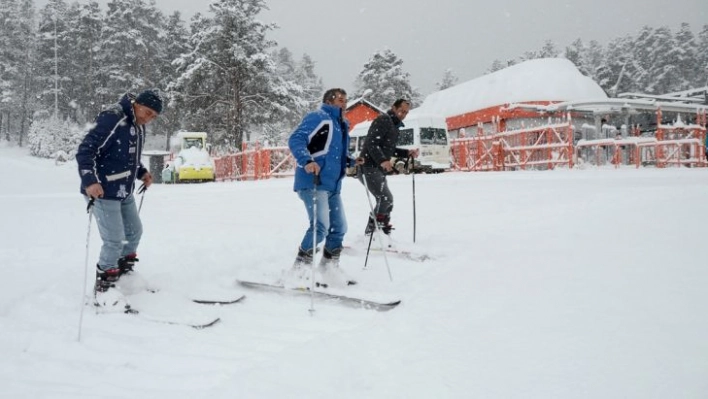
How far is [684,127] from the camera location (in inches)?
720

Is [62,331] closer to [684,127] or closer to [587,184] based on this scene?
[587,184]

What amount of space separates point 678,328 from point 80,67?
57476 millimetres

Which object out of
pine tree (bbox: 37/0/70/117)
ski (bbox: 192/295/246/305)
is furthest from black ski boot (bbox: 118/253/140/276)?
pine tree (bbox: 37/0/70/117)

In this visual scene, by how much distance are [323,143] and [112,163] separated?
183cm

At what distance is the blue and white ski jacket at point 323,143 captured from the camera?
175 inches

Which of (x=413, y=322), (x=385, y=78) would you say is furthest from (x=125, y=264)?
(x=385, y=78)

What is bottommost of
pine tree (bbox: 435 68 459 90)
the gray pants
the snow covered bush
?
the gray pants

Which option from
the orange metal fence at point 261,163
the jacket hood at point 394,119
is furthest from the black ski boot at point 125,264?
the orange metal fence at point 261,163

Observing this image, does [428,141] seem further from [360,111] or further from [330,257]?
[360,111]

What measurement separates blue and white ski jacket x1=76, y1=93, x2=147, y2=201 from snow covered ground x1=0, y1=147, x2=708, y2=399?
1.03m

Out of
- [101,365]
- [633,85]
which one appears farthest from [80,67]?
[633,85]

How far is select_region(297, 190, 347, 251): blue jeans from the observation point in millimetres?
4570

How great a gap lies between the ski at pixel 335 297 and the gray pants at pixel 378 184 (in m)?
2.08

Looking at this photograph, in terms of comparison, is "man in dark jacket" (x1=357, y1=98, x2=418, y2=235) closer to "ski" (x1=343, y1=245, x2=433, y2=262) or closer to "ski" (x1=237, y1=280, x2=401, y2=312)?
"ski" (x1=343, y1=245, x2=433, y2=262)
